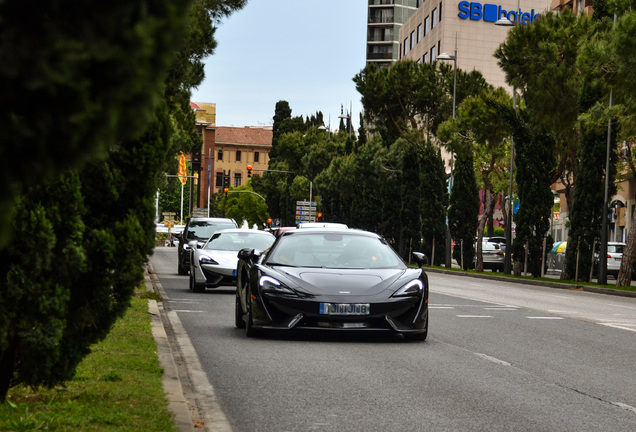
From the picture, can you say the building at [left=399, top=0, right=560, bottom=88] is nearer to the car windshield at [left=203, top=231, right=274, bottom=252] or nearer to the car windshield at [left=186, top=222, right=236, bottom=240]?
the car windshield at [left=186, top=222, right=236, bottom=240]

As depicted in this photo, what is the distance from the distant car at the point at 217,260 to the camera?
22703 millimetres

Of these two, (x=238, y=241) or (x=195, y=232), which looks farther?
(x=195, y=232)

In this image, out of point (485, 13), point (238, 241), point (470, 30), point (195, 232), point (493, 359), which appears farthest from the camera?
point (485, 13)

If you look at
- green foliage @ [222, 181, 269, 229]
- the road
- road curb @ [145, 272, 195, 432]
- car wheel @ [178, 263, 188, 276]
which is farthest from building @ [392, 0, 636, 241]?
road curb @ [145, 272, 195, 432]

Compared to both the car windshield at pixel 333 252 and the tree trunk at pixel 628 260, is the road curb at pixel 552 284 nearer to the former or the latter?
the tree trunk at pixel 628 260

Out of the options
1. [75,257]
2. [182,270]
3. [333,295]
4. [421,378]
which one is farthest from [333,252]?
[182,270]

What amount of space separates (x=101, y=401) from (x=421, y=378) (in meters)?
3.51

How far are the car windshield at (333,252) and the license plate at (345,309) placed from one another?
0.98 metres

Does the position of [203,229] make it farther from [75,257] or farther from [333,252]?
[75,257]

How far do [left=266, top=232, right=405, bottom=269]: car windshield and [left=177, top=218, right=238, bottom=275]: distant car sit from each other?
1777cm

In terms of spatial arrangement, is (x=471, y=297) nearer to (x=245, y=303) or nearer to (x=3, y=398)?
(x=245, y=303)

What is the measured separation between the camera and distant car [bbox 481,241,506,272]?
50.2 meters

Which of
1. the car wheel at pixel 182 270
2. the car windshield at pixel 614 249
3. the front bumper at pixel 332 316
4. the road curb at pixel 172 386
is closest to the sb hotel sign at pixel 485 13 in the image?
A: the car windshield at pixel 614 249

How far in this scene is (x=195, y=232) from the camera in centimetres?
3216
